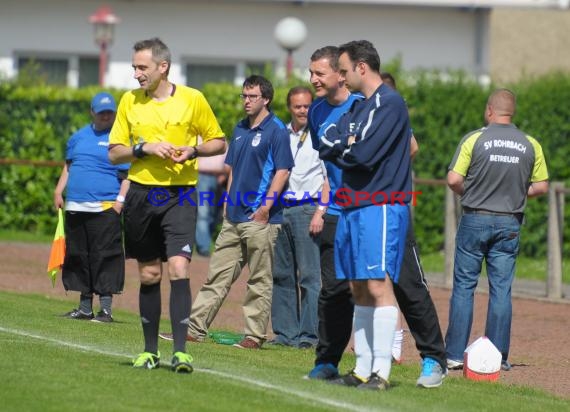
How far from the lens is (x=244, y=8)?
2739cm

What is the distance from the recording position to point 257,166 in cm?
1170

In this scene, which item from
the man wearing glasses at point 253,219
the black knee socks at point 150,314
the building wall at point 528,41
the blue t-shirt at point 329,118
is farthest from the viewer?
the building wall at point 528,41

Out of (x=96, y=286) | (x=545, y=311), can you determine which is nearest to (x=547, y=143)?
(x=545, y=311)

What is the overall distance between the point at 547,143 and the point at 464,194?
1074 cm

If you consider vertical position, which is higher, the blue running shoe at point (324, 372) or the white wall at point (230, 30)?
the white wall at point (230, 30)

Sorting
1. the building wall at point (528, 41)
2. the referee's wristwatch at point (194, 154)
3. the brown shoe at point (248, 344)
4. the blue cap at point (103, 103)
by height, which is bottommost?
the brown shoe at point (248, 344)

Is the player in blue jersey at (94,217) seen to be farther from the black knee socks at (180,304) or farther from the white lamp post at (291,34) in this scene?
the white lamp post at (291,34)

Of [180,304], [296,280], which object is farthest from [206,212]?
[180,304]

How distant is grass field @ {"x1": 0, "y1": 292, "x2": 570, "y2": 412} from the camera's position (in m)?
7.69

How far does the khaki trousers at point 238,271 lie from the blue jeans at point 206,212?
30.1 feet

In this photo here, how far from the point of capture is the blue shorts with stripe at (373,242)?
27.4ft

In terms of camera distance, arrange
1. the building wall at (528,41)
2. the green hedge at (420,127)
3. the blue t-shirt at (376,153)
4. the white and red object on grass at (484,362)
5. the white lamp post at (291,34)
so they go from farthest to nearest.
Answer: the building wall at (528,41) → the white lamp post at (291,34) → the green hedge at (420,127) → the white and red object on grass at (484,362) → the blue t-shirt at (376,153)

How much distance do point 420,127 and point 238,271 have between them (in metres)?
10.6

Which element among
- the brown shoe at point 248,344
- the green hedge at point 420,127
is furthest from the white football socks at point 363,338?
the green hedge at point 420,127
